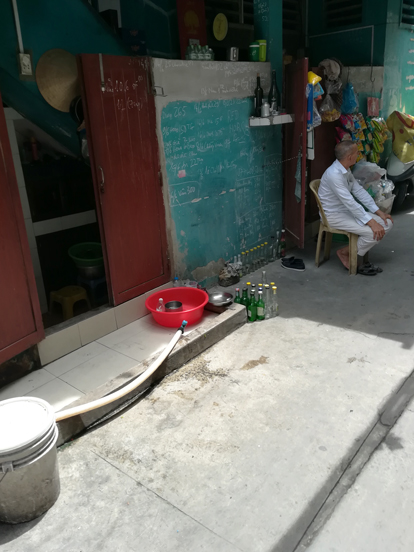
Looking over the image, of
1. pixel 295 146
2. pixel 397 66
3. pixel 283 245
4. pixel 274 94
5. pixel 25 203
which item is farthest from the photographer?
pixel 397 66

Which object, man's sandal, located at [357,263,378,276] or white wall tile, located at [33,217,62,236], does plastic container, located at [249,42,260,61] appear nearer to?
man's sandal, located at [357,263,378,276]

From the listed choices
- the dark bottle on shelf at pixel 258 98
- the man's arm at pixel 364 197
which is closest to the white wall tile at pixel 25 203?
the dark bottle on shelf at pixel 258 98

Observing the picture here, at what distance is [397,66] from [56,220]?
7.25 metres

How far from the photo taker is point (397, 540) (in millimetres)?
2369

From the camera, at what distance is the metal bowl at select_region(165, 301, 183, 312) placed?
4666 millimetres

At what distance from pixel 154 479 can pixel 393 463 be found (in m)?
1.53

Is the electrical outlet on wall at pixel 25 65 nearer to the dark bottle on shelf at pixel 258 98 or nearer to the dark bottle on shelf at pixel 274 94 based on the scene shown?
the dark bottle on shelf at pixel 258 98

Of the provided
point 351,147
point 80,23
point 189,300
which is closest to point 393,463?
point 189,300

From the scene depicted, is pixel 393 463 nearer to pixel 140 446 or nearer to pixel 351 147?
pixel 140 446

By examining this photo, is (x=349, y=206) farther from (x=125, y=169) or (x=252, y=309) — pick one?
(x=125, y=169)

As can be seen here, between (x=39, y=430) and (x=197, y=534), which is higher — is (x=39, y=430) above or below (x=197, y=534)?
above

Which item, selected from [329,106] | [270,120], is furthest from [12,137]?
[329,106]

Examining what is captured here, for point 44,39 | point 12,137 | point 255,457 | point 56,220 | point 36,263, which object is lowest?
point 255,457

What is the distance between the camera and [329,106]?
6781 millimetres
